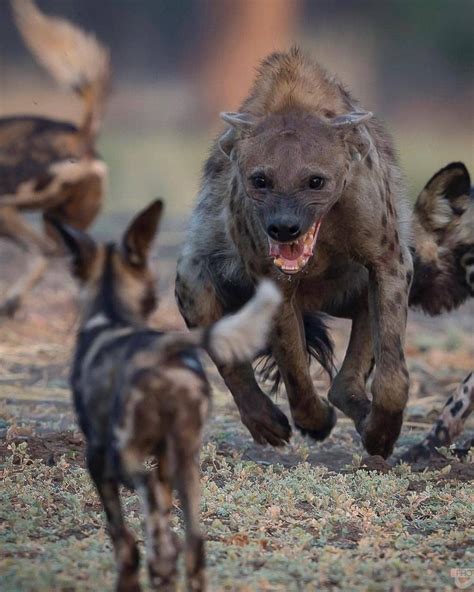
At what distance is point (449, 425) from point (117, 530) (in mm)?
2800

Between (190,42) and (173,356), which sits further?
(190,42)

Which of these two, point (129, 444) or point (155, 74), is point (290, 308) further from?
point (155, 74)

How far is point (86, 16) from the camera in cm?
3003

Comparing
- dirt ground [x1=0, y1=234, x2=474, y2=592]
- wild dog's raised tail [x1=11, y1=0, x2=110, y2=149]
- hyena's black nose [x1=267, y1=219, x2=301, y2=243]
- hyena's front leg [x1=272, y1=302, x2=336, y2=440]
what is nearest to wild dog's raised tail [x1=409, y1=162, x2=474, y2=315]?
A: dirt ground [x1=0, y1=234, x2=474, y2=592]

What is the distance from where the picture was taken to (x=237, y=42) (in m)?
21.3

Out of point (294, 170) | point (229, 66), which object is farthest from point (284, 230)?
point (229, 66)

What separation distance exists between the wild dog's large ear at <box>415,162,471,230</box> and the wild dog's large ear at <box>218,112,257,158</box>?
1373 millimetres

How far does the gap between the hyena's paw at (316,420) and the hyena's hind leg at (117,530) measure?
7.47 ft

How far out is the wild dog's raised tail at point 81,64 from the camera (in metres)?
10.3

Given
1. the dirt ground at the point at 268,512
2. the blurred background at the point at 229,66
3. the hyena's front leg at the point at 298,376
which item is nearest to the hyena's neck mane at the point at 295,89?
the hyena's front leg at the point at 298,376

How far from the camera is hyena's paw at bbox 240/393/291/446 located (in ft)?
19.7

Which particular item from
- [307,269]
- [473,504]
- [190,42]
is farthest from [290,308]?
[190,42]

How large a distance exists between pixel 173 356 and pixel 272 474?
1833 millimetres

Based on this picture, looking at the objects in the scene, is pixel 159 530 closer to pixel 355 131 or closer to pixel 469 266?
pixel 355 131
